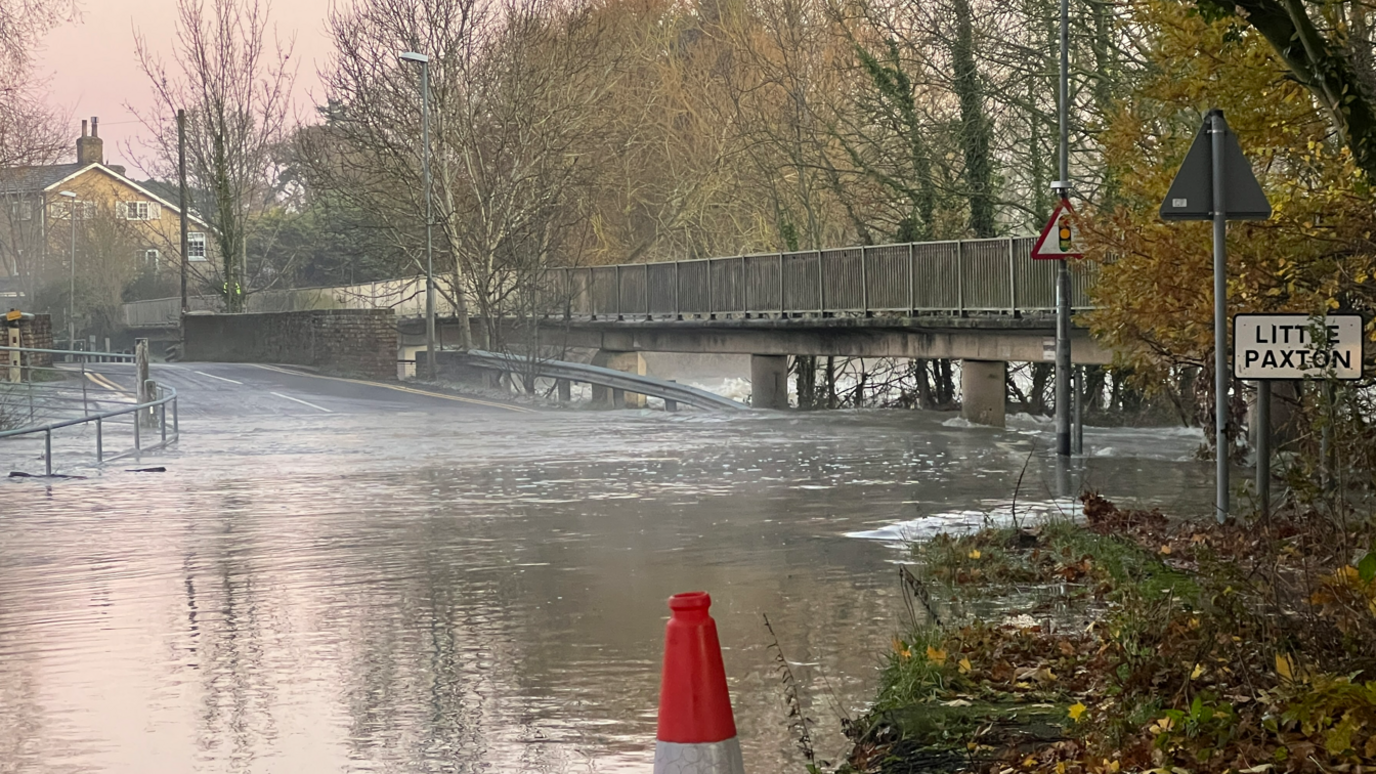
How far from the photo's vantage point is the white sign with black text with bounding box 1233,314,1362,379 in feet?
31.9

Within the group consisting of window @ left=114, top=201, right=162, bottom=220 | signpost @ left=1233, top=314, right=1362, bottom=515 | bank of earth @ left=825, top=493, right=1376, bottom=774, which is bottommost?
bank of earth @ left=825, top=493, right=1376, bottom=774

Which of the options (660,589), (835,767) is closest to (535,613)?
(660,589)

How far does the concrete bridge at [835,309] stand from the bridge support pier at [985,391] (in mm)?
21

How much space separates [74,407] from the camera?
32.2m

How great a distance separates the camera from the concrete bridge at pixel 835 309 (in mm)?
27812

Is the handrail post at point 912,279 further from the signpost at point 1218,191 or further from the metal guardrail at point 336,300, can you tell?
the signpost at point 1218,191

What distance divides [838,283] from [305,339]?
60.6ft

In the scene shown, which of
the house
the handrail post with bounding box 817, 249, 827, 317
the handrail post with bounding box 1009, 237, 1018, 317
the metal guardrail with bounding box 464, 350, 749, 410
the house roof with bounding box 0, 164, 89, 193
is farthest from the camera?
the house

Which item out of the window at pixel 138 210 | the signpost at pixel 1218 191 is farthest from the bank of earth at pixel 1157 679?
the window at pixel 138 210

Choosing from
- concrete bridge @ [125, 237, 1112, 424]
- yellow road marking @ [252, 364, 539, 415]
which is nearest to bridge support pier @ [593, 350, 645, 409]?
concrete bridge @ [125, 237, 1112, 424]

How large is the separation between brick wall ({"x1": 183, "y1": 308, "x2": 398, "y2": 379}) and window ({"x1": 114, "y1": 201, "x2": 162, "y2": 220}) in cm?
4383

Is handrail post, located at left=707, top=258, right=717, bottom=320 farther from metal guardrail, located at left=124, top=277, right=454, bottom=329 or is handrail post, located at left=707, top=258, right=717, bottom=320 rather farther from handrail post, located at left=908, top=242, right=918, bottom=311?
metal guardrail, located at left=124, top=277, right=454, bottom=329

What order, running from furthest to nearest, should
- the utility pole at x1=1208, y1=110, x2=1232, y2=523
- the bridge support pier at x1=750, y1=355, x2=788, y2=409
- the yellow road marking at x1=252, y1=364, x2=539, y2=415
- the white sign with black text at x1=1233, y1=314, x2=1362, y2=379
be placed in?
the bridge support pier at x1=750, y1=355, x2=788, y2=409 → the yellow road marking at x1=252, y1=364, x2=539, y2=415 → the utility pole at x1=1208, y1=110, x2=1232, y2=523 → the white sign with black text at x1=1233, y1=314, x2=1362, y2=379

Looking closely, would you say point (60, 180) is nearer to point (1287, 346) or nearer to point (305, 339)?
point (305, 339)
